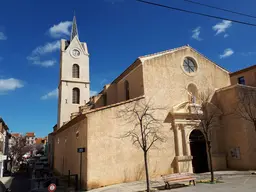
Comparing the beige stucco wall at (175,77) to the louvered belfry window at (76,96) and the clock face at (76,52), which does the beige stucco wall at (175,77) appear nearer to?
the louvered belfry window at (76,96)

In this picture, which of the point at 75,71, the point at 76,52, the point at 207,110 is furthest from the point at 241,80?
the point at 76,52

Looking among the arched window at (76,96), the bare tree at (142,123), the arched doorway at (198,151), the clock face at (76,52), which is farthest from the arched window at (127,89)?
the clock face at (76,52)

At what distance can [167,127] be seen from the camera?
1784cm

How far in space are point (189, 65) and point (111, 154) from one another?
11.5 metres

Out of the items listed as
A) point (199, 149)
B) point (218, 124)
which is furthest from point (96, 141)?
point (218, 124)

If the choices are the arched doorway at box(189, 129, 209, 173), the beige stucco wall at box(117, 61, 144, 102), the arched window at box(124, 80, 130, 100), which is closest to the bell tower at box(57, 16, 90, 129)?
the beige stucco wall at box(117, 61, 144, 102)

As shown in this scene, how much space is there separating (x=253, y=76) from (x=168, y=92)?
13.7 metres

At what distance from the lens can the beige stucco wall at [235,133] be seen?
18.2 metres

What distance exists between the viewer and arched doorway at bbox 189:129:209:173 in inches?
735

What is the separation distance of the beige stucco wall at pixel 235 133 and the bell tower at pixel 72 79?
2226 centimetres

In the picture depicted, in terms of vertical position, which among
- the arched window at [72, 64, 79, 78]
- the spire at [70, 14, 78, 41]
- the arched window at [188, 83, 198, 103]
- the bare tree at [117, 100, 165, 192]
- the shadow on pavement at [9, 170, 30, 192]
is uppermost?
the spire at [70, 14, 78, 41]

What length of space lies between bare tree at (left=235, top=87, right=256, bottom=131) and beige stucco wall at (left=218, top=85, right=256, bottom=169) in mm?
252

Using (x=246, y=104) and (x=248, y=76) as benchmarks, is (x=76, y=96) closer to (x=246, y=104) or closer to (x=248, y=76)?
(x=248, y=76)

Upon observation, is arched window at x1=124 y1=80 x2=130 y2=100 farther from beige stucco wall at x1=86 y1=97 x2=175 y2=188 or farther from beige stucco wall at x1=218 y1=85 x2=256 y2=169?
beige stucco wall at x1=218 y1=85 x2=256 y2=169
